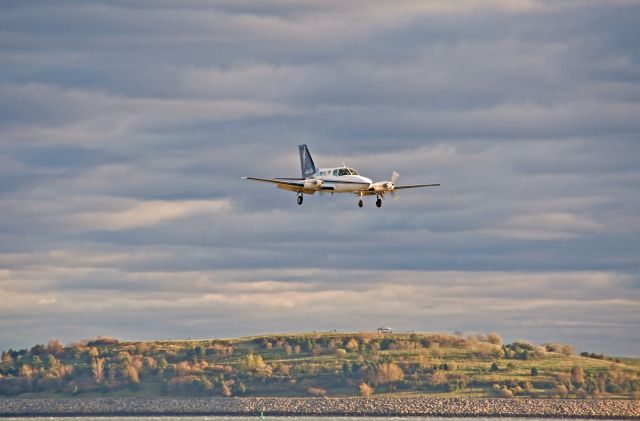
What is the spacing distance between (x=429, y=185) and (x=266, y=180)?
21.1 m

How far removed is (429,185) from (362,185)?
33.7ft

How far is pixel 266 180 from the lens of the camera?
199 m

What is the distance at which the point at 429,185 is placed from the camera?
193375 mm

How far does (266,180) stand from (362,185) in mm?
12325

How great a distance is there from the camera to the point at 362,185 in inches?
7859
